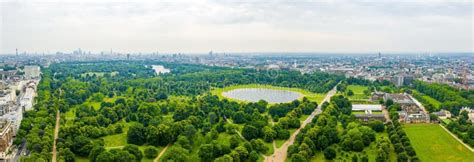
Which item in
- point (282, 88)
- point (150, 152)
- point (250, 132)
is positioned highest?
point (282, 88)

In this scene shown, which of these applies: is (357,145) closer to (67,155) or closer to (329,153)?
(329,153)

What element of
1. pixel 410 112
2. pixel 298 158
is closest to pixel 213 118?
pixel 298 158

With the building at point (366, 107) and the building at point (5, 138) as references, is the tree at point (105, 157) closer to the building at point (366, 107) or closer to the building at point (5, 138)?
the building at point (5, 138)

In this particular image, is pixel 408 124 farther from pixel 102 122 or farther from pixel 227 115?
pixel 102 122

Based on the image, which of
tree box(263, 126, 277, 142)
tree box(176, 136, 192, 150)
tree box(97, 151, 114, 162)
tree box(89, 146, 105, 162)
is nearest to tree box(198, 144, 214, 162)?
tree box(176, 136, 192, 150)

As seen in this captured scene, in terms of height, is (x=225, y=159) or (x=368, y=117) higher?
(x=368, y=117)

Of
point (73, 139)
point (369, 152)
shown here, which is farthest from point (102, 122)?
point (369, 152)
